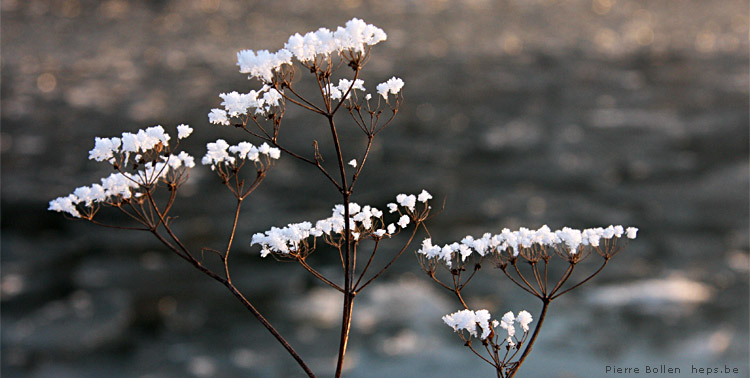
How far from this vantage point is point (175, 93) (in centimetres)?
2498

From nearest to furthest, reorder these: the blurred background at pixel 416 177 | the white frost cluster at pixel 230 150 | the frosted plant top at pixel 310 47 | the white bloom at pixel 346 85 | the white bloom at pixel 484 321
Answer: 1. the frosted plant top at pixel 310 47
2. the white bloom at pixel 484 321
3. the white bloom at pixel 346 85
4. the white frost cluster at pixel 230 150
5. the blurred background at pixel 416 177

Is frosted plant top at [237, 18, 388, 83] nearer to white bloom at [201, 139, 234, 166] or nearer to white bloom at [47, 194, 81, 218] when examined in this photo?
white bloom at [201, 139, 234, 166]

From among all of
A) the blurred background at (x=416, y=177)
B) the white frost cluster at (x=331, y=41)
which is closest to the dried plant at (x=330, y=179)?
the white frost cluster at (x=331, y=41)

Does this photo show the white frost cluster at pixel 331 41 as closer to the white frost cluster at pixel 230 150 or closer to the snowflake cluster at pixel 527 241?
the white frost cluster at pixel 230 150

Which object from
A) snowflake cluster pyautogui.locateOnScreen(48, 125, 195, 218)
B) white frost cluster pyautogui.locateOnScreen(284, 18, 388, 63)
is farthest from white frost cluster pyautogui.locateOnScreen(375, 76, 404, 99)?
snowflake cluster pyautogui.locateOnScreen(48, 125, 195, 218)

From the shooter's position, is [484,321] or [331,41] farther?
[484,321]

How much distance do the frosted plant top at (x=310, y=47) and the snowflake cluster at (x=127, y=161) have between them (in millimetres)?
333

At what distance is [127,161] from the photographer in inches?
76.0

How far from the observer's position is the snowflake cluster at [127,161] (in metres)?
1.85

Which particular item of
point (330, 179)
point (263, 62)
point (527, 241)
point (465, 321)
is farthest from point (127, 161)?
point (527, 241)

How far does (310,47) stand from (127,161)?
0.67 meters

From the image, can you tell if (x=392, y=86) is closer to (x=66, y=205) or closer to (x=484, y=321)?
(x=484, y=321)

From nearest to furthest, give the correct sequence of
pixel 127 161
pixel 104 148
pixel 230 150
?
pixel 104 148
pixel 127 161
pixel 230 150

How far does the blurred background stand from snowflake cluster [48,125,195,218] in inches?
526
